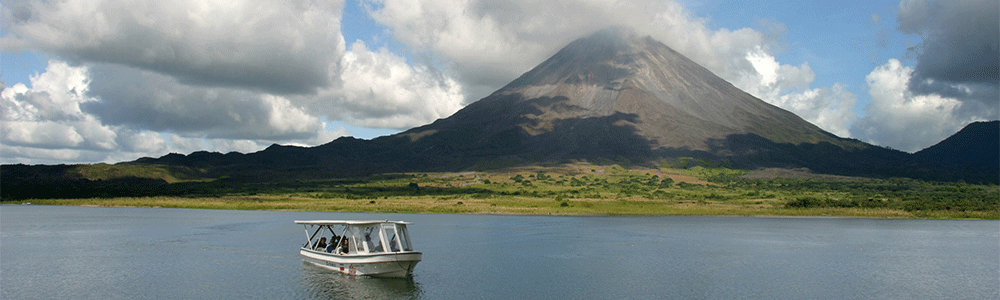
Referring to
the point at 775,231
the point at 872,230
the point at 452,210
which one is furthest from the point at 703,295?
the point at 452,210

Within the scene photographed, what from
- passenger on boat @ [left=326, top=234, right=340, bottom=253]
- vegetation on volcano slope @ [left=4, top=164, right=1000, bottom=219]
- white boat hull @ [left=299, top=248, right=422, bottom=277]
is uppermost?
vegetation on volcano slope @ [left=4, top=164, right=1000, bottom=219]

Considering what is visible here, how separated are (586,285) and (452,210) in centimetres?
7203

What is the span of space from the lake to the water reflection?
4.8 inches

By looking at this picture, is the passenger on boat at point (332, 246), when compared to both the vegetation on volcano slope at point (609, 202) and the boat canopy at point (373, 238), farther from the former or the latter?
the vegetation on volcano slope at point (609, 202)

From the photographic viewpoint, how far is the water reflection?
134 feet

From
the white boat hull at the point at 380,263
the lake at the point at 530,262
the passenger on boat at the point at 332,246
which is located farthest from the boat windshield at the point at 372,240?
the passenger on boat at the point at 332,246

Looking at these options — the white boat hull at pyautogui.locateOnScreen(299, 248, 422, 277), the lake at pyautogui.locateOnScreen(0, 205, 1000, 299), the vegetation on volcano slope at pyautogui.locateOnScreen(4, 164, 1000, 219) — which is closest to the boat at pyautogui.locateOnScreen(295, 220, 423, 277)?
the white boat hull at pyautogui.locateOnScreen(299, 248, 422, 277)

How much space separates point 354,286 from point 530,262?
16530 mm

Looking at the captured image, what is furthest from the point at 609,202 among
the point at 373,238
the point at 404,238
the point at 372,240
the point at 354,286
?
the point at 354,286

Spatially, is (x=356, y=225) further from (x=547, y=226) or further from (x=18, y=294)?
(x=547, y=226)

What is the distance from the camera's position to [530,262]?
55.4 m

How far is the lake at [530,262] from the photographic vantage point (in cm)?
4288

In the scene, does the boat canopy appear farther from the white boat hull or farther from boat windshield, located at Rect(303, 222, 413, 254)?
the white boat hull

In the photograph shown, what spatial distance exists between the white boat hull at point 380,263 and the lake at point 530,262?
70cm
